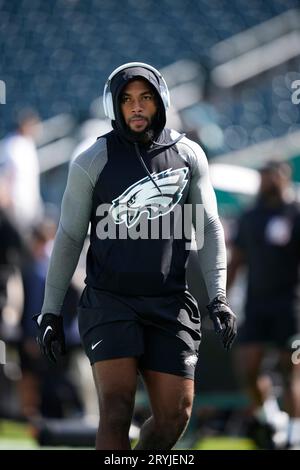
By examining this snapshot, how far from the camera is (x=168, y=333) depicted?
466 centimetres

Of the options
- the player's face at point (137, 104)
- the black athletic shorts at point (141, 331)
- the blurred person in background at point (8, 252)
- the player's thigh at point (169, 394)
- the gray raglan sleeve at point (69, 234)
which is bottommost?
the player's thigh at point (169, 394)

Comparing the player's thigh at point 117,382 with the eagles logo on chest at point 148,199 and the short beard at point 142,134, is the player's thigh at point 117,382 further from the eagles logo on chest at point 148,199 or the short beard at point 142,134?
the short beard at point 142,134

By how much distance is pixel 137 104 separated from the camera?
4.73 m

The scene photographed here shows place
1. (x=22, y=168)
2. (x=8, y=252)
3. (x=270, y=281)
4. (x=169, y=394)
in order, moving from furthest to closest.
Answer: (x=22, y=168)
(x=8, y=252)
(x=270, y=281)
(x=169, y=394)

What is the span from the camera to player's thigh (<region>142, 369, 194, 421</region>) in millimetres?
4613

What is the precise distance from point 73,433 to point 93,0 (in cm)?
1015

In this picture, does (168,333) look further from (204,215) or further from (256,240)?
(256,240)

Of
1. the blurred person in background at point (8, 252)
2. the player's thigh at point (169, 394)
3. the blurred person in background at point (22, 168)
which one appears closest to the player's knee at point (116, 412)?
the player's thigh at point (169, 394)

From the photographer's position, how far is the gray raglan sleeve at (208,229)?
189 inches

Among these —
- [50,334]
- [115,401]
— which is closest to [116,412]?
[115,401]

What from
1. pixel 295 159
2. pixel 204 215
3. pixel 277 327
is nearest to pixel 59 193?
pixel 295 159

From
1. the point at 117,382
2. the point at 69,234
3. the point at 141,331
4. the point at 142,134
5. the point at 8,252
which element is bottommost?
the point at 117,382

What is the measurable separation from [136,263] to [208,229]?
42cm

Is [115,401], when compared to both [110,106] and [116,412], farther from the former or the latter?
[110,106]
